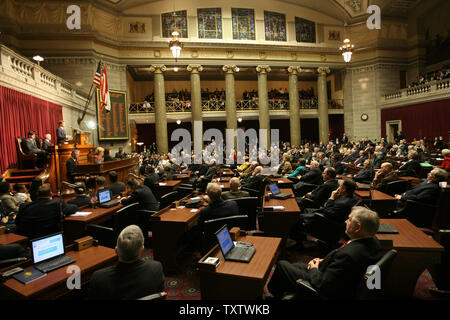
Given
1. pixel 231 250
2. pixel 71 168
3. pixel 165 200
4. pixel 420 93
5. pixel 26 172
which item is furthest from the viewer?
pixel 420 93

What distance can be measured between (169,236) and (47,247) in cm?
154

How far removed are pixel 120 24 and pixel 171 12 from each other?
10.5 feet

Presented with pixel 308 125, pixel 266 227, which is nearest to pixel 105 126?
pixel 266 227

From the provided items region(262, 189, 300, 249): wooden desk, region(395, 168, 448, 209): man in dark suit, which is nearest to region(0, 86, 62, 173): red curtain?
region(262, 189, 300, 249): wooden desk

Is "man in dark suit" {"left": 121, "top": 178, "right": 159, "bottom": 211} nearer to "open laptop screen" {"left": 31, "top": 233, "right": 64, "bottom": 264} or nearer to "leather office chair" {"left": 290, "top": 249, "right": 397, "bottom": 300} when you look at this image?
"open laptop screen" {"left": 31, "top": 233, "right": 64, "bottom": 264}

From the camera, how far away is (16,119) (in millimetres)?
8016

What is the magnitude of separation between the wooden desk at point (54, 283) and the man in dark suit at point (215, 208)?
128 centimetres

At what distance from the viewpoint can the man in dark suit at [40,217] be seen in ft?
11.1

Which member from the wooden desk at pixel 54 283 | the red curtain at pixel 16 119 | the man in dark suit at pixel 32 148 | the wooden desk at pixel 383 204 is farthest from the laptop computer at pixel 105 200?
the red curtain at pixel 16 119

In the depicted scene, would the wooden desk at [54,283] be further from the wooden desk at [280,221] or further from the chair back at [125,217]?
the wooden desk at [280,221]

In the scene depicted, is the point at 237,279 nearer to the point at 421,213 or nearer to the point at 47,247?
the point at 47,247

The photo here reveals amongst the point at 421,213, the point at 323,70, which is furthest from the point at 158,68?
the point at 421,213
